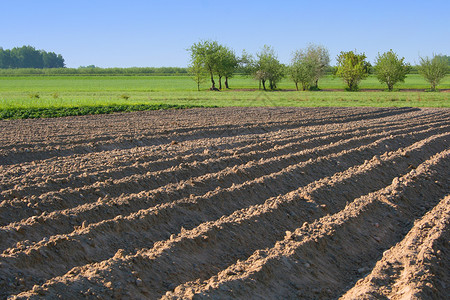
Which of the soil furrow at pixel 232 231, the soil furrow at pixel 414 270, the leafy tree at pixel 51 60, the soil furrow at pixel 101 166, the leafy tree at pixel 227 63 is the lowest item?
the soil furrow at pixel 414 270

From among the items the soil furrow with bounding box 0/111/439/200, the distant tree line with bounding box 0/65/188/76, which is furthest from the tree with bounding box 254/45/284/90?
the soil furrow with bounding box 0/111/439/200

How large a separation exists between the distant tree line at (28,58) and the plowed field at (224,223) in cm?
16150

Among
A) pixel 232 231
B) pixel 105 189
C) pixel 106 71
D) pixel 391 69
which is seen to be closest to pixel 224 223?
pixel 232 231

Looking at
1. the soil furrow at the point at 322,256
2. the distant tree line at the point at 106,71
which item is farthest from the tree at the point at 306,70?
the soil furrow at the point at 322,256

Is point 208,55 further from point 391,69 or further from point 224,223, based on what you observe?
point 224,223

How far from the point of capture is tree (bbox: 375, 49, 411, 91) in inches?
2677

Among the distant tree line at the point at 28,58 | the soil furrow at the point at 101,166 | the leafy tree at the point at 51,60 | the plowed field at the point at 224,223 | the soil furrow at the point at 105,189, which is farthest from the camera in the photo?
the leafy tree at the point at 51,60

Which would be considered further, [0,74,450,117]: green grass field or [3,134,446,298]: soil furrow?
[0,74,450,117]: green grass field

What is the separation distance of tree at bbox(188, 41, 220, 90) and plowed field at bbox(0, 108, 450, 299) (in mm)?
63711

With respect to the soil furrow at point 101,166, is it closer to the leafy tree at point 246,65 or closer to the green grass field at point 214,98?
the green grass field at point 214,98

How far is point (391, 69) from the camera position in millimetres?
68000

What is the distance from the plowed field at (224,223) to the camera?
16.4 ft

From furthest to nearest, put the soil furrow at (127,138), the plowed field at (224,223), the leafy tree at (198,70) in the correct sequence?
the leafy tree at (198,70) → the soil furrow at (127,138) → the plowed field at (224,223)

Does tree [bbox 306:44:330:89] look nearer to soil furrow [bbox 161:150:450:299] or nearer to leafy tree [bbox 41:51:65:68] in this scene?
soil furrow [bbox 161:150:450:299]
